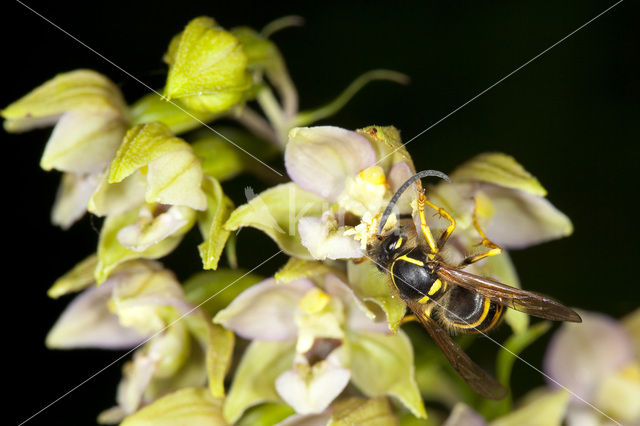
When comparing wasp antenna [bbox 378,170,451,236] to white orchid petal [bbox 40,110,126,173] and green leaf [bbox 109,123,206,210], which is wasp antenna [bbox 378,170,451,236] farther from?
white orchid petal [bbox 40,110,126,173]

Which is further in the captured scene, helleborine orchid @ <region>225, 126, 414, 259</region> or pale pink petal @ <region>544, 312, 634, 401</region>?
pale pink petal @ <region>544, 312, 634, 401</region>

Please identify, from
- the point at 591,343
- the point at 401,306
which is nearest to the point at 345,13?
the point at 591,343

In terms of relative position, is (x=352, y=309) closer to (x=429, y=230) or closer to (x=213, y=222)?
(x=429, y=230)

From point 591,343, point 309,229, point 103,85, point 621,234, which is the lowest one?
point 621,234

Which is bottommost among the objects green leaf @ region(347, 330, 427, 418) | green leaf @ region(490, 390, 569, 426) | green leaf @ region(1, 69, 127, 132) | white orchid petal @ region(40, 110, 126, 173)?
green leaf @ region(490, 390, 569, 426)

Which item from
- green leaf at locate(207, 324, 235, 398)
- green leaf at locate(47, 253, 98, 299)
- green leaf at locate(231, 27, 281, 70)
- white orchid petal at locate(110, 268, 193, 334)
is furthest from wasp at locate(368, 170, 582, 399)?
green leaf at locate(47, 253, 98, 299)

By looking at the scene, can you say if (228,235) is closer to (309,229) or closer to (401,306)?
(309,229)
